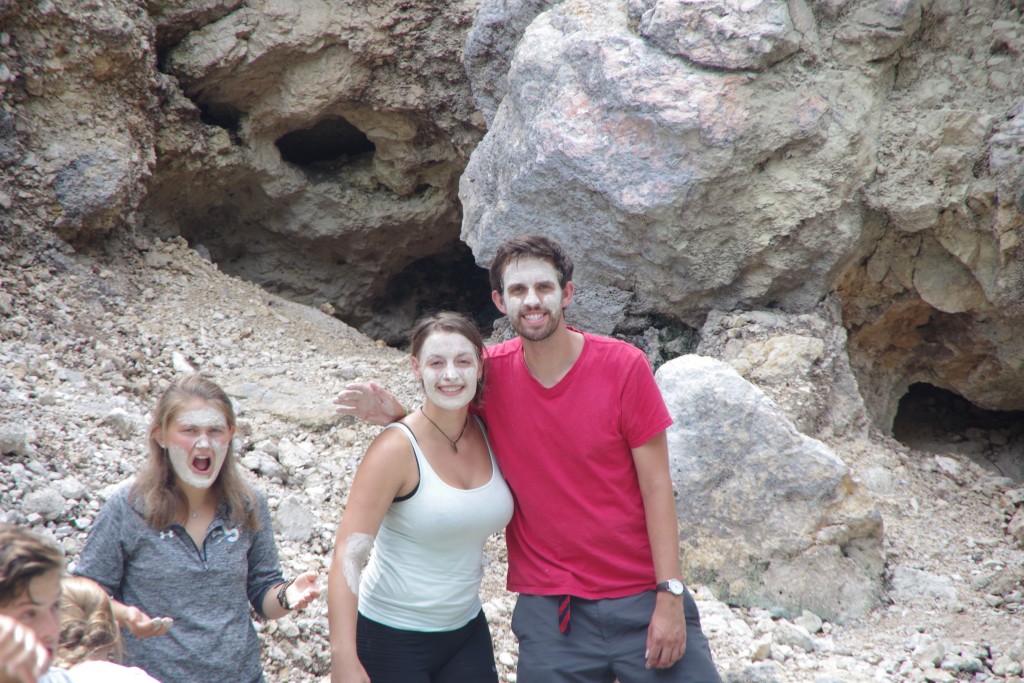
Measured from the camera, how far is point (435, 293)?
8.58m

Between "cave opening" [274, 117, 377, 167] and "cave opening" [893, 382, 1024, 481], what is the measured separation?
4554 mm

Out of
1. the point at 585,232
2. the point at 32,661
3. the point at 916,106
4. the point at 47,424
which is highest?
the point at 916,106

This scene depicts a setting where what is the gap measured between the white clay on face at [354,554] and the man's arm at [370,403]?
356mm

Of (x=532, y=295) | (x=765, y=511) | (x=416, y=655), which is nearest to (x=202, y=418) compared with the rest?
(x=416, y=655)

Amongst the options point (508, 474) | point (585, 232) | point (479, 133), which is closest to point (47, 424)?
point (508, 474)

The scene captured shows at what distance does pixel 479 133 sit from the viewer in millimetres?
7059

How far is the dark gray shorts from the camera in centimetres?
242

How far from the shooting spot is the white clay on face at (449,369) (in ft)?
8.00

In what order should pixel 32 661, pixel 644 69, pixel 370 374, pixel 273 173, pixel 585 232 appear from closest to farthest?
pixel 32 661, pixel 644 69, pixel 585 232, pixel 370 374, pixel 273 173

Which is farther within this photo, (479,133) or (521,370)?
(479,133)

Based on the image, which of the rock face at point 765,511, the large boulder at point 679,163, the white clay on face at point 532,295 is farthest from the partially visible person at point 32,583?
the large boulder at point 679,163

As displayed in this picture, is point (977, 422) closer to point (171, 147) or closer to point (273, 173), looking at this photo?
point (273, 173)

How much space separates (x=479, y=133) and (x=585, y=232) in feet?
8.16

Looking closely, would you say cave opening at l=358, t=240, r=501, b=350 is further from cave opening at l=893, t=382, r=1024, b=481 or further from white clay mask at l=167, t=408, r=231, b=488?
white clay mask at l=167, t=408, r=231, b=488
